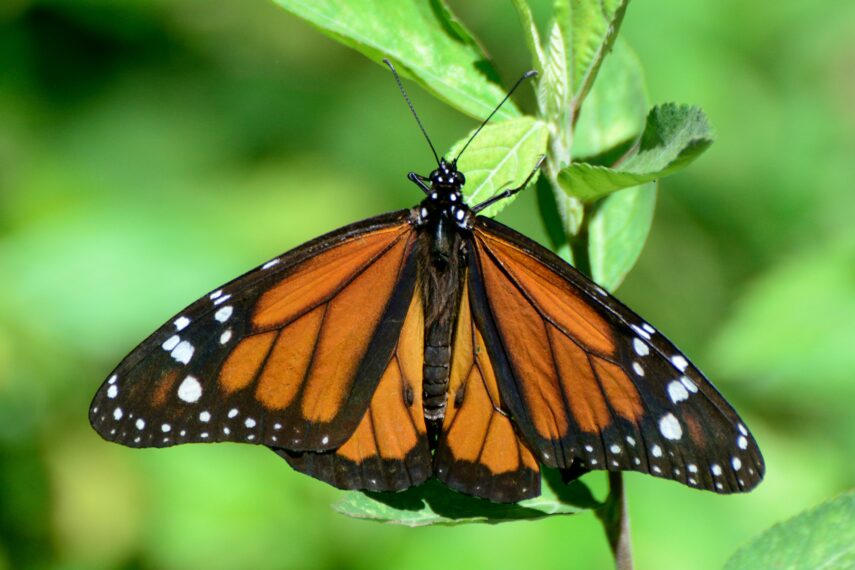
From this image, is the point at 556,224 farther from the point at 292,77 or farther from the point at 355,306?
the point at 292,77

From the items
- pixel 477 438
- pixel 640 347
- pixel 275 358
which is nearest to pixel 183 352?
pixel 275 358

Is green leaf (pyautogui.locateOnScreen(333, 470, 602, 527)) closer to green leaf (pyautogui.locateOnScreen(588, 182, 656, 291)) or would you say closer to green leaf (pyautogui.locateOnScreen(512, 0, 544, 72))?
green leaf (pyautogui.locateOnScreen(588, 182, 656, 291))

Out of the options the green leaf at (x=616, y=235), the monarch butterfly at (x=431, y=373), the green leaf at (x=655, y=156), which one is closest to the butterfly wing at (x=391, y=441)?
the monarch butterfly at (x=431, y=373)

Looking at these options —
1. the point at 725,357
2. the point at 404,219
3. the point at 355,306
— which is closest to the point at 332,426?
the point at 355,306

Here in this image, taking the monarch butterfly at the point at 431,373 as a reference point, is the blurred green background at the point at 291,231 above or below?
above

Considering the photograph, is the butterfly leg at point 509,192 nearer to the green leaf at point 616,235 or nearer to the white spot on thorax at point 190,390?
the green leaf at point 616,235

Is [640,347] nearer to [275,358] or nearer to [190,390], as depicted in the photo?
[275,358]
